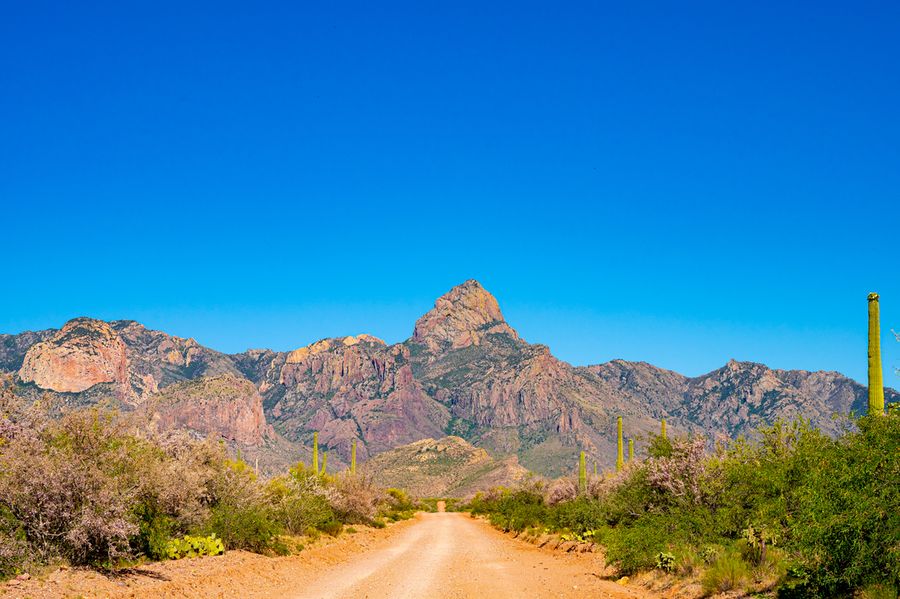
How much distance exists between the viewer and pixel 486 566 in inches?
947

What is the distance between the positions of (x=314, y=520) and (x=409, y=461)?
164 m

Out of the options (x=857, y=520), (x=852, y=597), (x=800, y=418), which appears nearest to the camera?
(x=857, y=520)

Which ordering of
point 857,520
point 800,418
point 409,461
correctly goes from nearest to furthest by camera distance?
point 857,520 < point 800,418 < point 409,461

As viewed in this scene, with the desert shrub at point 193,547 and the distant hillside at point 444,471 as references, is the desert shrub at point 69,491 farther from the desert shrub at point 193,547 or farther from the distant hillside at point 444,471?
the distant hillside at point 444,471

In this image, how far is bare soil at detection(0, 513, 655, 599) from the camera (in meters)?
13.9

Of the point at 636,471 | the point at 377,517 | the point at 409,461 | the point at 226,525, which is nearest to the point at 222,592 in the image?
the point at 226,525

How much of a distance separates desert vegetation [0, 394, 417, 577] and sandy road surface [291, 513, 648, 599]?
10.9ft

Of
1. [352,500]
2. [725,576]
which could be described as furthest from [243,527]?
[352,500]

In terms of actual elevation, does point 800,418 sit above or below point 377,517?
above

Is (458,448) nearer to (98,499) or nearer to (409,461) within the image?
(409,461)

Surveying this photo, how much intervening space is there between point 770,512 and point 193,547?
13743 mm

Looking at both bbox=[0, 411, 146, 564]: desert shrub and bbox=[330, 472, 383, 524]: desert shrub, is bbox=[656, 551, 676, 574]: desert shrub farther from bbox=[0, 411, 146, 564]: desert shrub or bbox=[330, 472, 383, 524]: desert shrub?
bbox=[330, 472, 383, 524]: desert shrub

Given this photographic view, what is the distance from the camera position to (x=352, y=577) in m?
20.1

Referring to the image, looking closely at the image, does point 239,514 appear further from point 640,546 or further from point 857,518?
point 857,518
